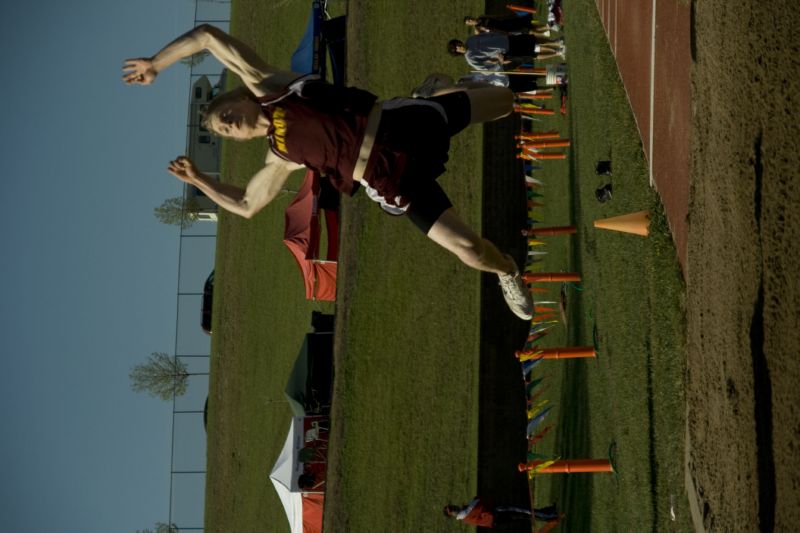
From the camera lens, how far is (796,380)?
377cm

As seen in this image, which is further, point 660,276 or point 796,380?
point 660,276

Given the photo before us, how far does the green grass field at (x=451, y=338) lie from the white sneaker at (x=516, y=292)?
79 centimetres

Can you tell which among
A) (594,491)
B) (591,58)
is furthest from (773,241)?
(591,58)

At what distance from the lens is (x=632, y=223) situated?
702 centimetres

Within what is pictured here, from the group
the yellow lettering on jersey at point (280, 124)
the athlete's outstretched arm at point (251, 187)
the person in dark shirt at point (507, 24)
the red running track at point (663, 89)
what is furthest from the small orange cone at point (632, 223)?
the person in dark shirt at point (507, 24)

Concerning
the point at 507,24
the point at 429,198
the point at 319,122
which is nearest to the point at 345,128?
the point at 319,122

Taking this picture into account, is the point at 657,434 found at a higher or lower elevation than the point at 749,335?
lower

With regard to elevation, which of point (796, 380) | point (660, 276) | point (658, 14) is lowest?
point (796, 380)

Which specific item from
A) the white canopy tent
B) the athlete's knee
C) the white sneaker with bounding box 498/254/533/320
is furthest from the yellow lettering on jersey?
the white canopy tent

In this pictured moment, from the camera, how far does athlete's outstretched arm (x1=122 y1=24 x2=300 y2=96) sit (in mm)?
6590

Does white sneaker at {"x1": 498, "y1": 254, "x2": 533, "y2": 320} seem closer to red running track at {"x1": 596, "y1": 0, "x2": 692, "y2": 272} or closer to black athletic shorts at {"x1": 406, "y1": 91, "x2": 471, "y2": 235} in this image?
black athletic shorts at {"x1": 406, "y1": 91, "x2": 471, "y2": 235}

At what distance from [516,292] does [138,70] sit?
3.48m

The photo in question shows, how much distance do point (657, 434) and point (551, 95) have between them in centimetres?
701

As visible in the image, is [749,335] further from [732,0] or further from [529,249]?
[529,249]
